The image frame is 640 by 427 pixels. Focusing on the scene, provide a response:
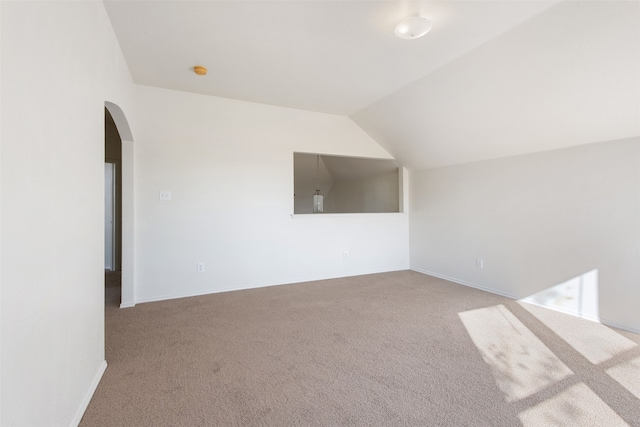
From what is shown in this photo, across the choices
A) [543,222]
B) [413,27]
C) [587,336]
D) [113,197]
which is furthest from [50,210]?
[113,197]

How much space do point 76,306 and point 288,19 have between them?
7.14ft

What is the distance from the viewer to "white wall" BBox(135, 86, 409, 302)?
129 inches

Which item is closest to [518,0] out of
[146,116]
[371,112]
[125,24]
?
[371,112]

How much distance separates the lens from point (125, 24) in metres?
2.13

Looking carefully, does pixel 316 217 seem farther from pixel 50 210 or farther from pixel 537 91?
pixel 50 210

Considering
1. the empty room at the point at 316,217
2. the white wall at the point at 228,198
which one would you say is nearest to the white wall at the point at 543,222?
the empty room at the point at 316,217

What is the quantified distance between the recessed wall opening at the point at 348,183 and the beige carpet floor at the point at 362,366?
8.85ft

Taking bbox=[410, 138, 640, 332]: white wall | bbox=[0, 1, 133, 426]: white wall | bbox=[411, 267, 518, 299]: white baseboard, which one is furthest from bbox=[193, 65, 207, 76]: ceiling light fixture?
bbox=[411, 267, 518, 299]: white baseboard

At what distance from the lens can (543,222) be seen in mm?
3090

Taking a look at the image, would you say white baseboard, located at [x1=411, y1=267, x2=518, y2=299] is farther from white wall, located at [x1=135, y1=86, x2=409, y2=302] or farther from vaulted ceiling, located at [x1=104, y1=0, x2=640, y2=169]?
vaulted ceiling, located at [x1=104, y1=0, x2=640, y2=169]

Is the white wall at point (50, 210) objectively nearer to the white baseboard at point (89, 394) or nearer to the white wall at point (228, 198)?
the white baseboard at point (89, 394)

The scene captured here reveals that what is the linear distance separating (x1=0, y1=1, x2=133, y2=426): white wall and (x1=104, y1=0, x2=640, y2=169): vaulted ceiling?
0.78 m

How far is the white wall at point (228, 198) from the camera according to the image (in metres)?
3.27

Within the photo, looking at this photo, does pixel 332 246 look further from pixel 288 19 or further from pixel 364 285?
pixel 288 19
